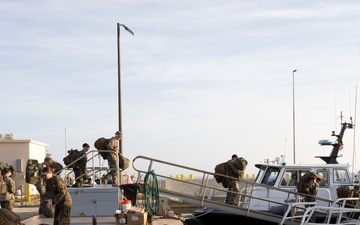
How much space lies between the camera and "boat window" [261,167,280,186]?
18.3 meters

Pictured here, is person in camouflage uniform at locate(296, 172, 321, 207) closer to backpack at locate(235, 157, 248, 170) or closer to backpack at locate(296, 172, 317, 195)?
backpack at locate(296, 172, 317, 195)

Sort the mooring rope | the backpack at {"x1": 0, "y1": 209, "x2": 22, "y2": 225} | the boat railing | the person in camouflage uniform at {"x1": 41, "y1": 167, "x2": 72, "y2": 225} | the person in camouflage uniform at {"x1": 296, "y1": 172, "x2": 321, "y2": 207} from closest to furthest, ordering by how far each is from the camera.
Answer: the backpack at {"x1": 0, "y1": 209, "x2": 22, "y2": 225} < the person in camouflage uniform at {"x1": 41, "y1": 167, "x2": 72, "y2": 225} < the boat railing < the mooring rope < the person in camouflage uniform at {"x1": 296, "y1": 172, "x2": 321, "y2": 207}

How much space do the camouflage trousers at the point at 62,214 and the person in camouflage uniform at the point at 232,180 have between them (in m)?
6.71

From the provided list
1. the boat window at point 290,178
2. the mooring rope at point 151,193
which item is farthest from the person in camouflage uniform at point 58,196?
the boat window at point 290,178

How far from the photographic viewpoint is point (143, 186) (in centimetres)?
1641

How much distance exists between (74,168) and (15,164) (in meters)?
13.4

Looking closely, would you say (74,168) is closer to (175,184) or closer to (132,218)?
(132,218)

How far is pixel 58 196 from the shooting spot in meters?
12.3

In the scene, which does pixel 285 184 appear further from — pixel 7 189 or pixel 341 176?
pixel 7 189

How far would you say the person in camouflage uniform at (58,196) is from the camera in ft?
40.3

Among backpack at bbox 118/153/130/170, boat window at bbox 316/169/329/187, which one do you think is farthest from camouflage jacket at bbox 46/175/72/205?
boat window at bbox 316/169/329/187

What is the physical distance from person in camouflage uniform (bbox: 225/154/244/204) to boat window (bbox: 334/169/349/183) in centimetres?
260

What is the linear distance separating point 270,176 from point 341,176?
1950 millimetres

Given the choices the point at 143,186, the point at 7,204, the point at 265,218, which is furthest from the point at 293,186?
the point at 7,204
